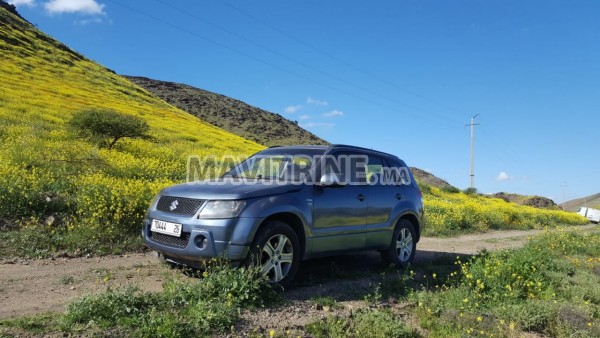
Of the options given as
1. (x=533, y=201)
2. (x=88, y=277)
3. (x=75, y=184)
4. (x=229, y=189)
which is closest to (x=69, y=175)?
(x=75, y=184)

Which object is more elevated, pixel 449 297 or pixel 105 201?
pixel 105 201

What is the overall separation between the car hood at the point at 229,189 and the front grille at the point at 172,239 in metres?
0.47

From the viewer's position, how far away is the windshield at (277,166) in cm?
591

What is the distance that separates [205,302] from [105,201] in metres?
4.87

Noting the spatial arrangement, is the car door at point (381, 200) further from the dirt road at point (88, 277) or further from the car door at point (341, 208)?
the dirt road at point (88, 277)

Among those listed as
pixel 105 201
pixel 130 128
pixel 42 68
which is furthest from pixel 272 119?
pixel 105 201

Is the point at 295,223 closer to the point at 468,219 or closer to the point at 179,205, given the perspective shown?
the point at 179,205

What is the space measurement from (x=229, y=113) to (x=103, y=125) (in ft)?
263

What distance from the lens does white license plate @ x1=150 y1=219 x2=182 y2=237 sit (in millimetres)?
5059

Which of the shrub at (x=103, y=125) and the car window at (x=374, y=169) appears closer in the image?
the car window at (x=374, y=169)

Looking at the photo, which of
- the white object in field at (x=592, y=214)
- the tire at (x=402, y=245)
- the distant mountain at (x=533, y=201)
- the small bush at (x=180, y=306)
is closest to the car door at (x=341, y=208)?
the tire at (x=402, y=245)

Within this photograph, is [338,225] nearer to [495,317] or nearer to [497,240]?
[495,317]

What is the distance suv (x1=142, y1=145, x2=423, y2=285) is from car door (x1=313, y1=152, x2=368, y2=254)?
0.01 metres

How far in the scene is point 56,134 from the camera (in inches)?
680
